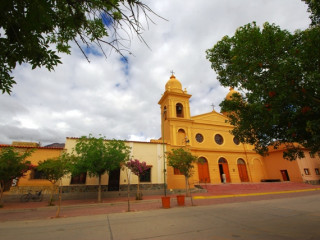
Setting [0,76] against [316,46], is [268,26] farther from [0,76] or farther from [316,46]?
[0,76]

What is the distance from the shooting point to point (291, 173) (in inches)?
960

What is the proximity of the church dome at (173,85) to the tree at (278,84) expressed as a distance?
1922 centimetres

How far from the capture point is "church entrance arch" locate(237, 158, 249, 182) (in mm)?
24359

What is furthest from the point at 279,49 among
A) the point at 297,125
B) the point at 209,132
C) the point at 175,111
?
the point at 209,132

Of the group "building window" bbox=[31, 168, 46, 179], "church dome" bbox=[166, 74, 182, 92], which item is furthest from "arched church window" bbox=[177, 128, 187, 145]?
"building window" bbox=[31, 168, 46, 179]

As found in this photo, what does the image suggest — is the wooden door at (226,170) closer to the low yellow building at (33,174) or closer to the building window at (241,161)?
the building window at (241,161)

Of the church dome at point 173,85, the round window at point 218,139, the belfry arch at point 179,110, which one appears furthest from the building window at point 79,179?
the round window at point 218,139

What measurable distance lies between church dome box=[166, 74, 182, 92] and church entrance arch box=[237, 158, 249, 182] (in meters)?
14.7

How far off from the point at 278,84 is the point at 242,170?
24.2 m

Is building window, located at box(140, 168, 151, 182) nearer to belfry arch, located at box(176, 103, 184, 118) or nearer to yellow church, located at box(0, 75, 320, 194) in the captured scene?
yellow church, located at box(0, 75, 320, 194)

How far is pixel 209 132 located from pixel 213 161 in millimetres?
4523

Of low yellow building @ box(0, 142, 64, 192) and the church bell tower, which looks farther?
the church bell tower

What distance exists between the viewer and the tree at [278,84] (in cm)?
405

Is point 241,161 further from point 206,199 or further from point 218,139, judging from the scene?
point 206,199
